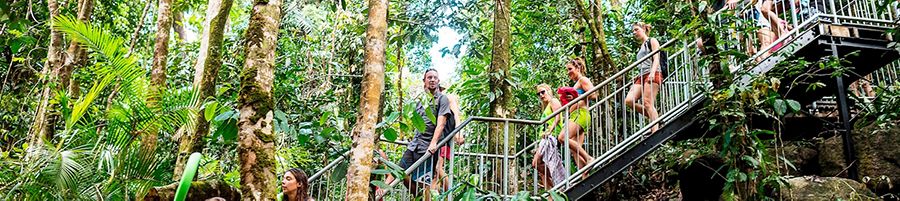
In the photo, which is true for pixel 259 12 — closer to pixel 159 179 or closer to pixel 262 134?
Answer: pixel 262 134

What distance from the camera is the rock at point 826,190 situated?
5023 millimetres

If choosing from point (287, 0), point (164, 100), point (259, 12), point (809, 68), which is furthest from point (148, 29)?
point (809, 68)

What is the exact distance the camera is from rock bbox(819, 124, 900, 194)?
5660mm

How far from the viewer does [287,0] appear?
10.5 metres

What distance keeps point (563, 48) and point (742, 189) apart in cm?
592

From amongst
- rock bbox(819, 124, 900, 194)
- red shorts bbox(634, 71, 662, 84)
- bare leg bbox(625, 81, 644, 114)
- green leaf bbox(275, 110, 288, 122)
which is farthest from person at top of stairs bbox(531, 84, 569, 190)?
green leaf bbox(275, 110, 288, 122)

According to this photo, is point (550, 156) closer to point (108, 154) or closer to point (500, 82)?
point (500, 82)

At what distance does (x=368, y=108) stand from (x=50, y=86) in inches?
126

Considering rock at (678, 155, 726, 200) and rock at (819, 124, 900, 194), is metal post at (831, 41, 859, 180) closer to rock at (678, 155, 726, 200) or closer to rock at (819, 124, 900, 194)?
rock at (819, 124, 900, 194)

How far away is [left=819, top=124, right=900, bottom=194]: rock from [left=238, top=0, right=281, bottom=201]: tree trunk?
15.1ft

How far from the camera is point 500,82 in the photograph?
6.15 metres

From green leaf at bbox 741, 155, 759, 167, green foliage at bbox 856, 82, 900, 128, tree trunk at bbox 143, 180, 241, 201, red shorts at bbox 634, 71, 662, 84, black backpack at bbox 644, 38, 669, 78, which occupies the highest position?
black backpack at bbox 644, 38, 669, 78

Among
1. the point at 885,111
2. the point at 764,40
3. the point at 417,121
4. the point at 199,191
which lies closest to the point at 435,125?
the point at 417,121

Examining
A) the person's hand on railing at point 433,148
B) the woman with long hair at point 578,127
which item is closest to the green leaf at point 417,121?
the person's hand on railing at point 433,148
